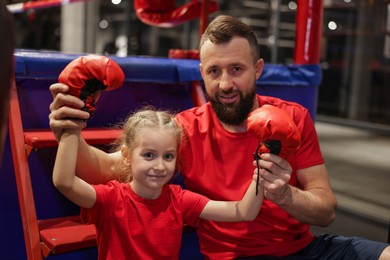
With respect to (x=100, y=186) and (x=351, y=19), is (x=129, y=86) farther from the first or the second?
(x=351, y=19)

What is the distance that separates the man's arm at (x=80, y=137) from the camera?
4.60ft

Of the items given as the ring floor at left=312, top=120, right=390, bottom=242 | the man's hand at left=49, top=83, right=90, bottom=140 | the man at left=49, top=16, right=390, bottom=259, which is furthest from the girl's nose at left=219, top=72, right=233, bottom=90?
the ring floor at left=312, top=120, right=390, bottom=242

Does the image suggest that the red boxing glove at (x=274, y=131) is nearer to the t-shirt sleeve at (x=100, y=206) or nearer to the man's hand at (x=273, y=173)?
the man's hand at (x=273, y=173)

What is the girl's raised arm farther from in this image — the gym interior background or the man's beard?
the gym interior background

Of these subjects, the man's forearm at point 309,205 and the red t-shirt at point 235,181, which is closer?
the man's forearm at point 309,205

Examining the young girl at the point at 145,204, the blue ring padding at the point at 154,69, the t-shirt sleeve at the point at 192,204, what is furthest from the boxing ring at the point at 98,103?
the t-shirt sleeve at the point at 192,204

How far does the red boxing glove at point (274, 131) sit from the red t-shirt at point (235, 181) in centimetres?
28

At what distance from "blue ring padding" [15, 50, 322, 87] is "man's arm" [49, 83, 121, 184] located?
11.1 inches

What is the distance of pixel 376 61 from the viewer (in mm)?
Result: 8828

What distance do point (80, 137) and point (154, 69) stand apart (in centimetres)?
63

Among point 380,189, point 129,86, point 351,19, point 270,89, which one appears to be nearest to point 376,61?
point 351,19

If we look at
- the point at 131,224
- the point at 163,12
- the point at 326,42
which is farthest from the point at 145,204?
the point at 326,42

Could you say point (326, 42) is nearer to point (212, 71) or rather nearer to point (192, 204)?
point (212, 71)

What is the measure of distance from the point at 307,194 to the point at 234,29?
1.98 ft
